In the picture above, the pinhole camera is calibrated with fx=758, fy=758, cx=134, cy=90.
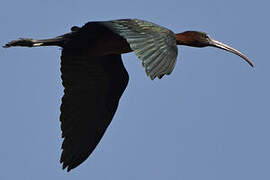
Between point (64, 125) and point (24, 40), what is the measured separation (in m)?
1.85

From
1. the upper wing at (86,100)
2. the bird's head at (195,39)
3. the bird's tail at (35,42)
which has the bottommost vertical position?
the upper wing at (86,100)

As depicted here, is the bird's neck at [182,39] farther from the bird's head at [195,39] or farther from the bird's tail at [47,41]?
the bird's tail at [47,41]

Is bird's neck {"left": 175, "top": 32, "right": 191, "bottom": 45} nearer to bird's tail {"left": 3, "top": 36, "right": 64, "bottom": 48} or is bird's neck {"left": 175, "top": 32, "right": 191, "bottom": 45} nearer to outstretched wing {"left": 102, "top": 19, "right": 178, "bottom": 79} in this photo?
outstretched wing {"left": 102, "top": 19, "right": 178, "bottom": 79}

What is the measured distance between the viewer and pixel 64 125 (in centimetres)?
1491

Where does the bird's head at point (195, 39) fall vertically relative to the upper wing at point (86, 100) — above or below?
above

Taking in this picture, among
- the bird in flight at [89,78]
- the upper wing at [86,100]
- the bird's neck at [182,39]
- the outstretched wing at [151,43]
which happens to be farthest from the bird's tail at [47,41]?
the bird's neck at [182,39]

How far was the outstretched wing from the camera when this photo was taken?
10805 millimetres

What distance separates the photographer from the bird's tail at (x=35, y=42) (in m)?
14.1

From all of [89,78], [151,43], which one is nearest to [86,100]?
[89,78]

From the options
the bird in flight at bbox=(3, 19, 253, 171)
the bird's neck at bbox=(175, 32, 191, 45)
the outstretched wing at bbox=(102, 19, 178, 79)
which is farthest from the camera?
the bird's neck at bbox=(175, 32, 191, 45)

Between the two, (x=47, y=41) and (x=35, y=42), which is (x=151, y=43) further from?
(x=35, y=42)

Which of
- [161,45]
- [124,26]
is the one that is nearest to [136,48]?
[161,45]

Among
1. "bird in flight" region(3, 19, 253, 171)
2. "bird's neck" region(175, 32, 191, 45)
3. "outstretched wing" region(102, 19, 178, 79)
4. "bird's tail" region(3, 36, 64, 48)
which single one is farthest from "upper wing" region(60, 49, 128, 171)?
"outstretched wing" region(102, 19, 178, 79)

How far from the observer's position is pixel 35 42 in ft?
47.1
